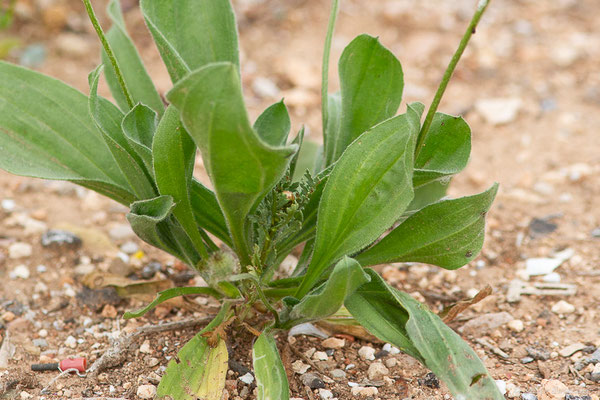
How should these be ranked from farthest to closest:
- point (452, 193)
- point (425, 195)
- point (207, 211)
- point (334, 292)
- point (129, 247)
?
1. point (452, 193)
2. point (129, 247)
3. point (425, 195)
4. point (207, 211)
5. point (334, 292)

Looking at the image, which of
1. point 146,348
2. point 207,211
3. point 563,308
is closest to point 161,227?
point 207,211

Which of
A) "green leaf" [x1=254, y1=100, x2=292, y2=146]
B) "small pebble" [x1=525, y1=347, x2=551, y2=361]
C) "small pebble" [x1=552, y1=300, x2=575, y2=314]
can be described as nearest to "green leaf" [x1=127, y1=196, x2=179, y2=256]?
"green leaf" [x1=254, y1=100, x2=292, y2=146]

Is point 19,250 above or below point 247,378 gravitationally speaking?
above

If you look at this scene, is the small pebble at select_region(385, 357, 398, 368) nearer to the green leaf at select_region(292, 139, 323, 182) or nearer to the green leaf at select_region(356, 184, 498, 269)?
the green leaf at select_region(356, 184, 498, 269)

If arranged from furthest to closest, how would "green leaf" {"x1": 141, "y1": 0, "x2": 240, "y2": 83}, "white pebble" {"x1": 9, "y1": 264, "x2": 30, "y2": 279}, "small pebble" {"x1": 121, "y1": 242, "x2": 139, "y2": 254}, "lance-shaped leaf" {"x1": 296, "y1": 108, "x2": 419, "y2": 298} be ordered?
"small pebble" {"x1": 121, "y1": 242, "x2": 139, "y2": 254}
"white pebble" {"x1": 9, "y1": 264, "x2": 30, "y2": 279}
"green leaf" {"x1": 141, "y1": 0, "x2": 240, "y2": 83}
"lance-shaped leaf" {"x1": 296, "y1": 108, "x2": 419, "y2": 298}

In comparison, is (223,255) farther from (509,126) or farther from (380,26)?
(380,26)

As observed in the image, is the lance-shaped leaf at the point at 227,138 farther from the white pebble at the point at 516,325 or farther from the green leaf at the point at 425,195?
the white pebble at the point at 516,325

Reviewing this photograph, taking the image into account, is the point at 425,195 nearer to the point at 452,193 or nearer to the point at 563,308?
the point at 563,308

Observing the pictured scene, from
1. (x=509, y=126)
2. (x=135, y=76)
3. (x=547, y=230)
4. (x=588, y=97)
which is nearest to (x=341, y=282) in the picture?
(x=135, y=76)
